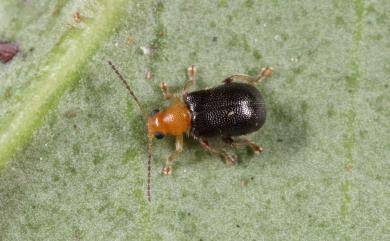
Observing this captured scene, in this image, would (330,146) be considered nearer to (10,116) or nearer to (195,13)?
(195,13)

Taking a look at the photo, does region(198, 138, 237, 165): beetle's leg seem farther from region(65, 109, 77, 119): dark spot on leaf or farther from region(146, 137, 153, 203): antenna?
region(65, 109, 77, 119): dark spot on leaf

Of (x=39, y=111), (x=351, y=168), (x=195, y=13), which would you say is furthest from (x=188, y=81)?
(x=351, y=168)

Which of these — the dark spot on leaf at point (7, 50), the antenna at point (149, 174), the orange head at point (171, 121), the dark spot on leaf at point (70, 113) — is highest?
the dark spot on leaf at point (7, 50)

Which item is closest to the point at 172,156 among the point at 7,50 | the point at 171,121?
→ the point at 171,121

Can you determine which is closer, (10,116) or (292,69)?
(10,116)

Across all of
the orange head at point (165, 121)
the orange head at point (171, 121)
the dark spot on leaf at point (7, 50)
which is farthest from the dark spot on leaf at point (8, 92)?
the orange head at point (171, 121)

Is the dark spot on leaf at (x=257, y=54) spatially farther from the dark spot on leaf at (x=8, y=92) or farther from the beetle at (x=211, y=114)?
the dark spot on leaf at (x=8, y=92)

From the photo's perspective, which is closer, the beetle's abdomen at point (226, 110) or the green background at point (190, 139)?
the green background at point (190, 139)
